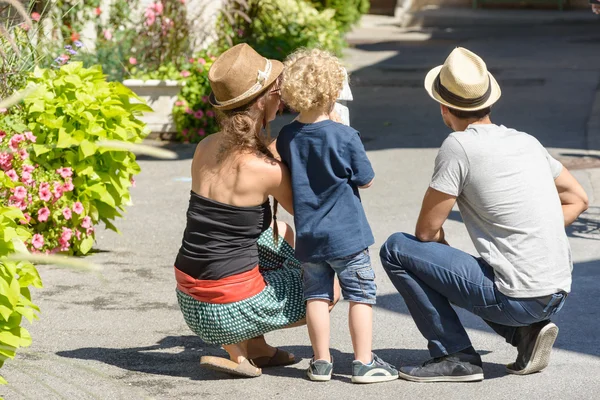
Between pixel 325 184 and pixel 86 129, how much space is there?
2257 millimetres

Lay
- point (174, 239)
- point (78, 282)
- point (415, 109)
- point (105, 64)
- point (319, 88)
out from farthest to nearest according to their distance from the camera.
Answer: point (415, 109), point (105, 64), point (174, 239), point (78, 282), point (319, 88)

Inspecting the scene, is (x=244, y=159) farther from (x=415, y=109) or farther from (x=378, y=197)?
(x=415, y=109)

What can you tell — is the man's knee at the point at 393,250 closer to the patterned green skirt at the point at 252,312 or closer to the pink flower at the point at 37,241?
the patterned green skirt at the point at 252,312

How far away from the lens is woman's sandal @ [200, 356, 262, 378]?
165 inches

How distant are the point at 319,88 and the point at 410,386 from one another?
4.21 feet

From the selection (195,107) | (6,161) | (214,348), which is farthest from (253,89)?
(195,107)

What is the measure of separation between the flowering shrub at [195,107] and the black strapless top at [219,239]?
5923mm

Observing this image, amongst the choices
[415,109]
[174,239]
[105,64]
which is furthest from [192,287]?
[415,109]

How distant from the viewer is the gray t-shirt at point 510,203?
3953 mm

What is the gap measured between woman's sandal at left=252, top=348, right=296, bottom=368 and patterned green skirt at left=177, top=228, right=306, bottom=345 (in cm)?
25

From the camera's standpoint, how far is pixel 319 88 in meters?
3.94

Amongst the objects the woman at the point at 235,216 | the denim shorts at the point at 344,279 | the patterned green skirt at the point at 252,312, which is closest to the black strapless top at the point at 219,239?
the woman at the point at 235,216

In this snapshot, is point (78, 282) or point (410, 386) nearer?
point (410, 386)

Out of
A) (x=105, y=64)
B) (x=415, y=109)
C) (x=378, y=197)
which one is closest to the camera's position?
(x=378, y=197)
